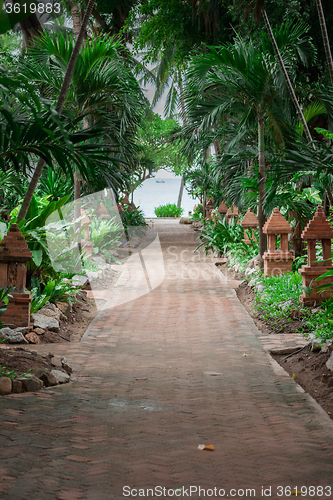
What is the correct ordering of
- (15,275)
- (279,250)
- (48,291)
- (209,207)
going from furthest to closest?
1. (209,207)
2. (279,250)
3. (48,291)
4. (15,275)

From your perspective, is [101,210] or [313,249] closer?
[313,249]

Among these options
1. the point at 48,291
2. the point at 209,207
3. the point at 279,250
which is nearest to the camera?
the point at 48,291

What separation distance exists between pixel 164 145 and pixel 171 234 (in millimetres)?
12657

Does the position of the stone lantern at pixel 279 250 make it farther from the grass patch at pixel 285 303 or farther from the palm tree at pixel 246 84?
the palm tree at pixel 246 84

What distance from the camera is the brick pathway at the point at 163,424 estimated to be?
2330mm

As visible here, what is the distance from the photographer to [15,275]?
214 inches

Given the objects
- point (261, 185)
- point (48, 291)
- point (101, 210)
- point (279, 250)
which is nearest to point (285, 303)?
point (279, 250)

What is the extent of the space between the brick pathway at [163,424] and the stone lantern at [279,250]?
2.32 metres

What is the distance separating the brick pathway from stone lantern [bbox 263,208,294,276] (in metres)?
2.32

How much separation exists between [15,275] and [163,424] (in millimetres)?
3034

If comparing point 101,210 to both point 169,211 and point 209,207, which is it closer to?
point 209,207

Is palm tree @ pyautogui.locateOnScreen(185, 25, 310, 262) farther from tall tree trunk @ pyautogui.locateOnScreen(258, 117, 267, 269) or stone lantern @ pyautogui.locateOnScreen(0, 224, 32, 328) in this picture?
stone lantern @ pyautogui.locateOnScreen(0, 224, 32, 328)

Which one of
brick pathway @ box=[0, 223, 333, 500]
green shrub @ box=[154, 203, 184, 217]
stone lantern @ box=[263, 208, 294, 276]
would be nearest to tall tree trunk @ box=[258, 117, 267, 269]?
stone lantern @ box=[263, 208, 294, 276]

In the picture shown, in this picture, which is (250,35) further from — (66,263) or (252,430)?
(252,430)
